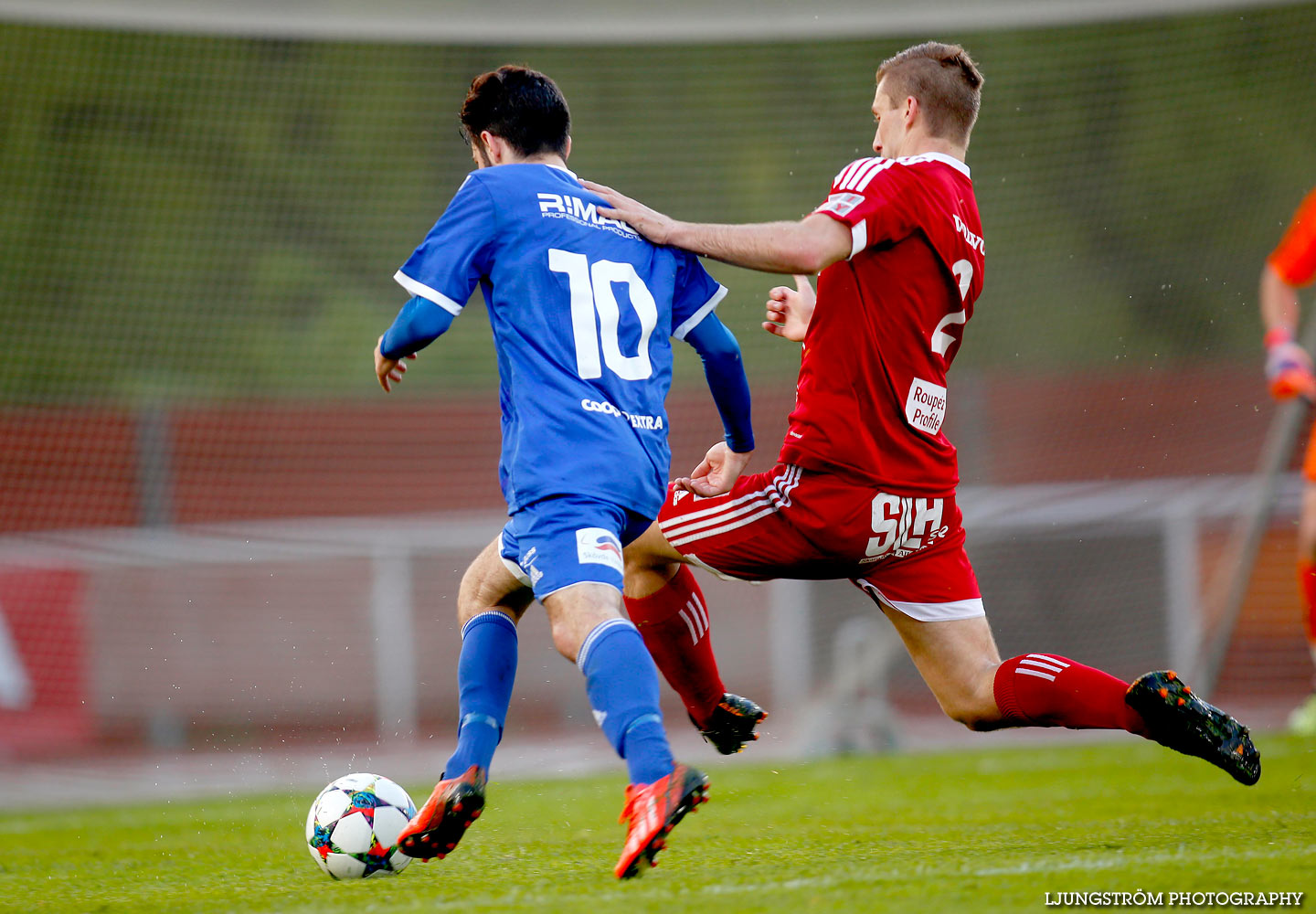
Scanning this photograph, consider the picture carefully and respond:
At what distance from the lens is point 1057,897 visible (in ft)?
8.86

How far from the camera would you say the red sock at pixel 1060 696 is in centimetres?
345

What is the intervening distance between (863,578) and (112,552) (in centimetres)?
840

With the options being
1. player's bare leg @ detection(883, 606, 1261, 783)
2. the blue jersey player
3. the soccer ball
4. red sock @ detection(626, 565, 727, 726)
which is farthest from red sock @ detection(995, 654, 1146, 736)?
the soccer ball

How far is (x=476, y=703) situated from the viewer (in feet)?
11.2

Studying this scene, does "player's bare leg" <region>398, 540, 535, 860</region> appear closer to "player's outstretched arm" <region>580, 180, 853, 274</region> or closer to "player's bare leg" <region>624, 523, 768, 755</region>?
"player's bare leg" <region>624, 523, 768, 755</region>

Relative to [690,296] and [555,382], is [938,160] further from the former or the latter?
[555,382]

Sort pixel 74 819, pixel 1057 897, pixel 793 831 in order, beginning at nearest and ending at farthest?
pixel 1057 897 → pixel 793 831 → pixel 74 819

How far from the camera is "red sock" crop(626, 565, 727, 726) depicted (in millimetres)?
3936

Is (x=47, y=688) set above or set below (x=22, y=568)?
below

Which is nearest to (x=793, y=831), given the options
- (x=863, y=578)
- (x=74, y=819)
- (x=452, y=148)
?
(x=863, y=578)

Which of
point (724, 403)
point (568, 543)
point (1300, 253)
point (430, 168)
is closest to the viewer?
point (568, 543)

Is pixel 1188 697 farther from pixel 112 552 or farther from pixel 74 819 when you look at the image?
pixel 112 552

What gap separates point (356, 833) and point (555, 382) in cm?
129

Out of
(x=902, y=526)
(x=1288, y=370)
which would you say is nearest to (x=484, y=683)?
(x=902, y=526)
